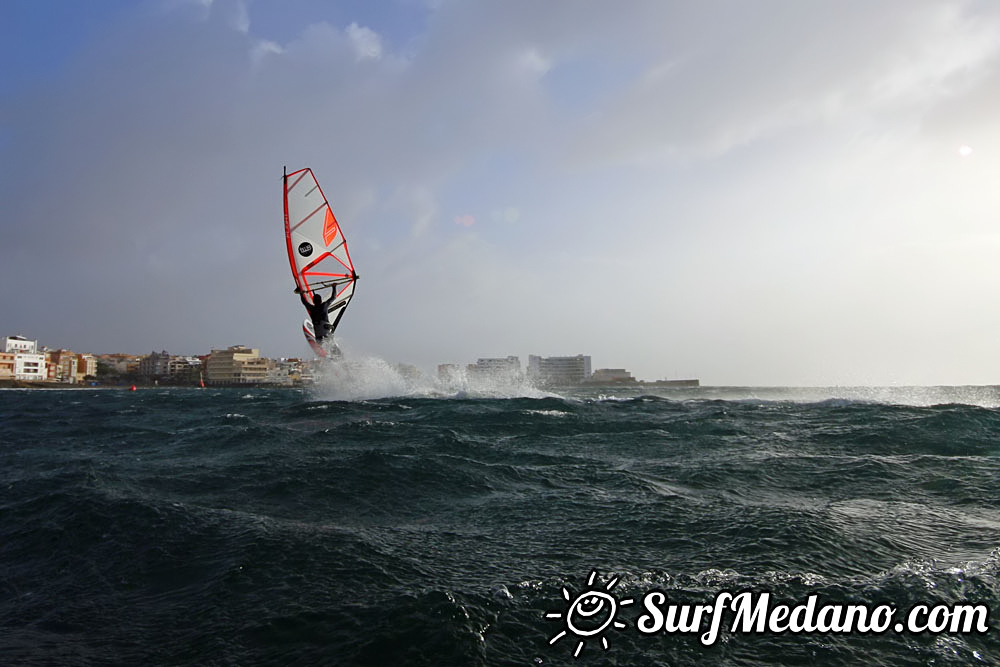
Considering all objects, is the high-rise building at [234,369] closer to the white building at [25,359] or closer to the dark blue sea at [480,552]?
the white building at [25,359]

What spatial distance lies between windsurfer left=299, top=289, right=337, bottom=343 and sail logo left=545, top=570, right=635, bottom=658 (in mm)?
22006

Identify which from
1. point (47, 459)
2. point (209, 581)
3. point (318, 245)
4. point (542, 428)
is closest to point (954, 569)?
point (209, 581)

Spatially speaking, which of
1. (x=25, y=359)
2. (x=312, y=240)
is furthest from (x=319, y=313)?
(x=25, y=359)

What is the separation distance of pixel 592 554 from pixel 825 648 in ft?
7.04

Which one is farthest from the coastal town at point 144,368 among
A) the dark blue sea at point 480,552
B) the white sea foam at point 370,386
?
the dark blue sea at point 480,552

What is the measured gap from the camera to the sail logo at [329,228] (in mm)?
25125

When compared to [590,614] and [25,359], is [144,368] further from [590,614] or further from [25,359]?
[590,614]

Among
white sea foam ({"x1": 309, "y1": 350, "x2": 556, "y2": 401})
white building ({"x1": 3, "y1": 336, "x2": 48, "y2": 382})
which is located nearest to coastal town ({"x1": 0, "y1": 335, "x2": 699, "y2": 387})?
white building ({"x1": 3, "y1": 336, "x2": 48, "y2": 382})

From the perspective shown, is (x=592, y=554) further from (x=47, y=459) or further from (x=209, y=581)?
(x=47, y=459)

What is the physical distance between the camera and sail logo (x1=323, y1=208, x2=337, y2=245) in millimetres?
25125

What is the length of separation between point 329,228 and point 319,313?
417cm

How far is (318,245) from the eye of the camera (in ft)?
80.9

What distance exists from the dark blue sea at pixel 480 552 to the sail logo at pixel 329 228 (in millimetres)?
15277

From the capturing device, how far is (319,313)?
24.7 metres
